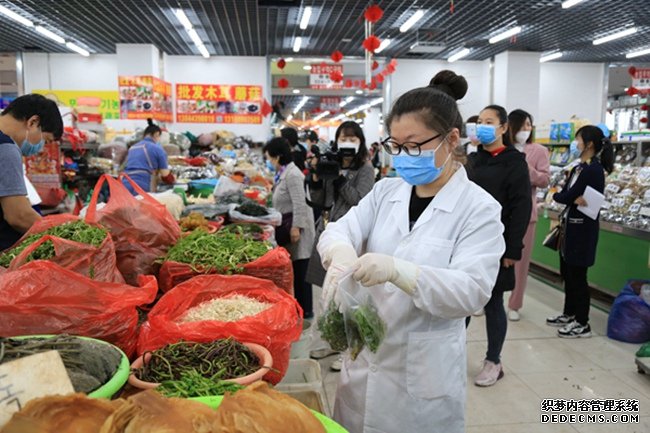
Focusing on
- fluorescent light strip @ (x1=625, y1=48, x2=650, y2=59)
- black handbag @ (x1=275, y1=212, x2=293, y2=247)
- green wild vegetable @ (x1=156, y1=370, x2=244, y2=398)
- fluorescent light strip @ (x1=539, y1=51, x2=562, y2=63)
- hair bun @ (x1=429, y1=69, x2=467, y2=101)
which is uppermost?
fluorescent light strip @ (x1=625, y1=48, x2=650, y2=59)

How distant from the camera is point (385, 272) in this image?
1403 millimetres

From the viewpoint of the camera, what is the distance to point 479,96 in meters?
14.9

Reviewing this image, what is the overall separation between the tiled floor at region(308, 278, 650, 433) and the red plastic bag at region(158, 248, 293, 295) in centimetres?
127

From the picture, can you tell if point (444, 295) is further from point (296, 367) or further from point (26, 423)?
point (26, 423)

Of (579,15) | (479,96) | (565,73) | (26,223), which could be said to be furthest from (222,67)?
(26,223)

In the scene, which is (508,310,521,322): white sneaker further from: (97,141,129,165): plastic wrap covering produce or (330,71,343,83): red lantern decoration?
(330,71,343,83): red lantern decoration

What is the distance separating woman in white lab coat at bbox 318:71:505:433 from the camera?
1596mm

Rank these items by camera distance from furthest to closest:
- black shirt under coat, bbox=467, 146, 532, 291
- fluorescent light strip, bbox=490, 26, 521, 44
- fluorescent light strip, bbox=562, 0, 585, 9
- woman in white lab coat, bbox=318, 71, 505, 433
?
1. fluorescent light strip, bbox=490, 26, 521, 44
2. fluorescent light strip, bbox=562, 0, 585, 9
3. black shirt under coat, bbox=467, 146, 532, 291
4. woman in white lab coat, bbox=318, 71, 505, 433

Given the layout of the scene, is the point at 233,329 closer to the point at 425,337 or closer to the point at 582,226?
the point at 425,337

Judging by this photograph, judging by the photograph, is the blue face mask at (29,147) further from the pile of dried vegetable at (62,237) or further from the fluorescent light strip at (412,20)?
the fluorescent light strip at (412,20)

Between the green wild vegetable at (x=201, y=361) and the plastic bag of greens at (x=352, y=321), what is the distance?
9.4 inches

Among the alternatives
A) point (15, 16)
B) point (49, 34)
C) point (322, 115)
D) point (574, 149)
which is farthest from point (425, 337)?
point (322, 115)

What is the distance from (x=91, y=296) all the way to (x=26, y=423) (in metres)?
0.78

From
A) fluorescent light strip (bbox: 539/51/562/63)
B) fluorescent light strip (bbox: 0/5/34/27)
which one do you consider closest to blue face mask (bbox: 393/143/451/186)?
fluorescent light strip (bbox: 0/5/34/27)
